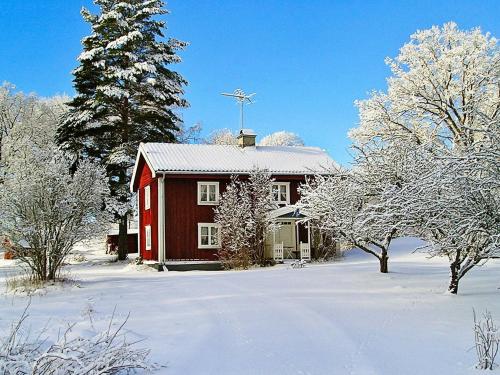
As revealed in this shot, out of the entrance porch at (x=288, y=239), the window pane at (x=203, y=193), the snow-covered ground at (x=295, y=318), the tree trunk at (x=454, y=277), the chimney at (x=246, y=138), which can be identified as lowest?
the snow-covered ground at (x=295, y=318)

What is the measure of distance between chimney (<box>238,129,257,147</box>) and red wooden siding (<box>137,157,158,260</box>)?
17.9ft

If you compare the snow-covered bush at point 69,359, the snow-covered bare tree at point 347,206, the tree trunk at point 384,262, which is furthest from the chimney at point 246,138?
the snow-covered bush at point 69,359

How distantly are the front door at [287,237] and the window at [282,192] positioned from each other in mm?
1144

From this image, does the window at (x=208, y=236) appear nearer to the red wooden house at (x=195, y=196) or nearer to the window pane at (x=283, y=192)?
the red wooden house at (x=195, y=196)

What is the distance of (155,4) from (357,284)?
24.1 metres

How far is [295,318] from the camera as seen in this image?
8672 mm

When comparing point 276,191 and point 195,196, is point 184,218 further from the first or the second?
point 276,191

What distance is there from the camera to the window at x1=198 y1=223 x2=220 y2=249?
2377 centimetres

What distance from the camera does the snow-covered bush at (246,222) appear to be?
21.5 metres

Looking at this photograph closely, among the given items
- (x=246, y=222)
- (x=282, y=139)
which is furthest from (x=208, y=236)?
(x=282, y=139)

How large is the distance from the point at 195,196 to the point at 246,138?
18.8 ft

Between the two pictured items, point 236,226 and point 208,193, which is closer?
point 236,226

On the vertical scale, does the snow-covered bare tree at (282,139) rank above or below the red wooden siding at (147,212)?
above

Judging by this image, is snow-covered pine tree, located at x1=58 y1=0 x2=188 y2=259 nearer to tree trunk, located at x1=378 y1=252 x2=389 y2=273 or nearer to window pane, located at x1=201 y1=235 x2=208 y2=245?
window pane, located at x1=201 y1=235 x2=208 y2=245
